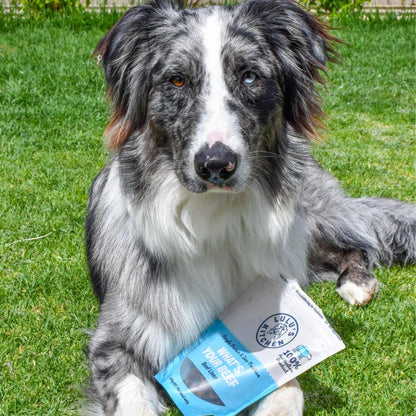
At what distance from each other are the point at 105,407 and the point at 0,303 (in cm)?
127

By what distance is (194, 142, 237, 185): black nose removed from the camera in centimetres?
269

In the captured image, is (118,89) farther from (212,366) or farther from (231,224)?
(212,366)

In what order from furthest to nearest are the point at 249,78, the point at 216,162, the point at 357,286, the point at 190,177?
the point at 357,286 < the point at 249,78 < the point at 190,177 < the point at 216,162

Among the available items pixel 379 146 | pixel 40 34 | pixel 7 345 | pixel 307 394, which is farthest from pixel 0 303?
pixel 40 34

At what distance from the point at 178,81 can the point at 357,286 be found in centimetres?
190

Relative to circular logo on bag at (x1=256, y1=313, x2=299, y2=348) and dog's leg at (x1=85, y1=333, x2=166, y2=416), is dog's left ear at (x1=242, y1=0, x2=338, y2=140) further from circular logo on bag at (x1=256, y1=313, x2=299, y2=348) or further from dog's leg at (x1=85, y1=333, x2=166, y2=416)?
dog's leg at (x1=85, y1=333, x2=166, y2=416)

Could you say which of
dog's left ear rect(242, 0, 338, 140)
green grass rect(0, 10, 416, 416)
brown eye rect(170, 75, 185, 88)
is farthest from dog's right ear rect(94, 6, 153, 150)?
green grass rect(0, 10, 416, 416)

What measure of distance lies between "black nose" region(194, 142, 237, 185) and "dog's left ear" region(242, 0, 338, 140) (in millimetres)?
693

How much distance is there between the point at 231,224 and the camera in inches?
125

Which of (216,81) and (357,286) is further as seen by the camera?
(357,286)

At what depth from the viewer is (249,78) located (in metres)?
3.03

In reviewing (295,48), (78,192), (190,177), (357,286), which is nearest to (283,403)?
(190,177)

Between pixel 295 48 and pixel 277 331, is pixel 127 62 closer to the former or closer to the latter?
pixel 295 48

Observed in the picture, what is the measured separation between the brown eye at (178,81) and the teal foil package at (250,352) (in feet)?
3.61
